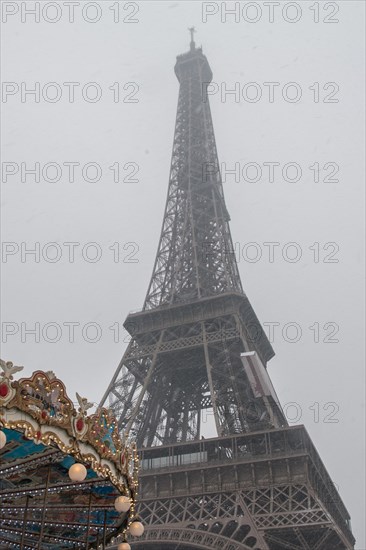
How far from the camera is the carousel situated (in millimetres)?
11062

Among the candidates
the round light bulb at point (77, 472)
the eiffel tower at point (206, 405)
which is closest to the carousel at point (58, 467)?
the round light bulb at point (77, 472)

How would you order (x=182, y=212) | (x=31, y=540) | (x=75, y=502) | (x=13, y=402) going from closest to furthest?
(x=13, y=402), (x=75, y=502), (x=31, y=540), (x=182, y=212)

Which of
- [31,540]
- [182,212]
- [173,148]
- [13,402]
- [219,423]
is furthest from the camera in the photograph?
[173,148]

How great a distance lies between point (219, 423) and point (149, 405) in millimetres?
6936

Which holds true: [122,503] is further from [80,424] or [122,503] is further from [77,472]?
[80,424]

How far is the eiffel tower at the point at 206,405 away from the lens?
2820 centimetres

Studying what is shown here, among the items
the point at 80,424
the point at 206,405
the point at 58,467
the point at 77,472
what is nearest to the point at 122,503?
the point at 58,467

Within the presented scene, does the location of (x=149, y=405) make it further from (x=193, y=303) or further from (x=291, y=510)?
(x=291, y=510)

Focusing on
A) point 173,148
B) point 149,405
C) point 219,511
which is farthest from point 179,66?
point 219,511

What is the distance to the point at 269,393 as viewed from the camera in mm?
33719

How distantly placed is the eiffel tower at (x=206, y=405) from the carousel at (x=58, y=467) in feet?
39.8

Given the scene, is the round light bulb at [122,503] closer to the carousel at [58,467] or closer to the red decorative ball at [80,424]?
the carousel at [58,467]

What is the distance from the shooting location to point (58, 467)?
13.4 meters

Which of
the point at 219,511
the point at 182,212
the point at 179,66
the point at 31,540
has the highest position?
the point at 179,66
